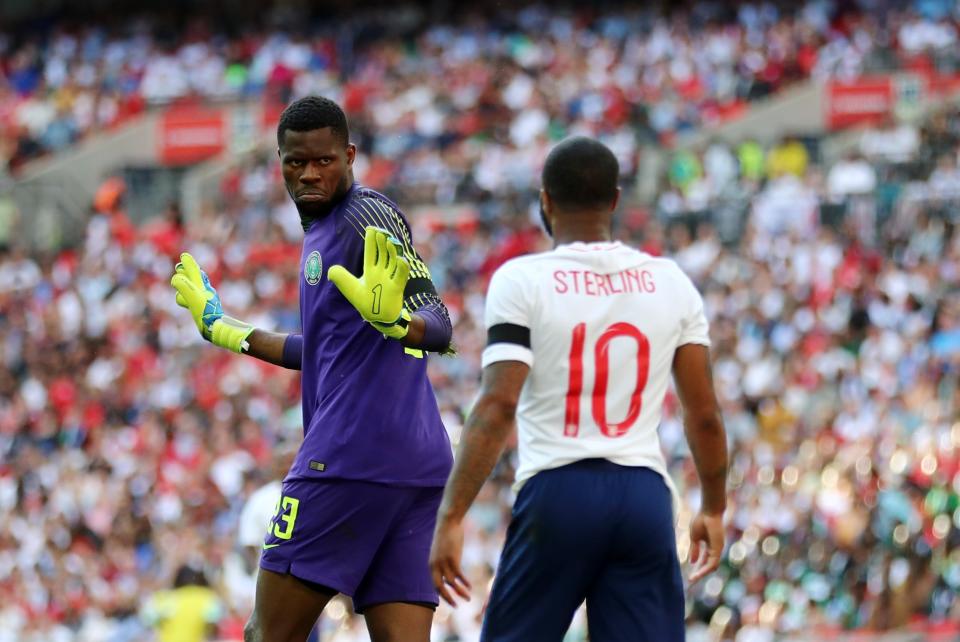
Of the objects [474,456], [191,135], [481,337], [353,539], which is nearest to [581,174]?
[474,456]

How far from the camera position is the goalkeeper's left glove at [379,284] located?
532 cm

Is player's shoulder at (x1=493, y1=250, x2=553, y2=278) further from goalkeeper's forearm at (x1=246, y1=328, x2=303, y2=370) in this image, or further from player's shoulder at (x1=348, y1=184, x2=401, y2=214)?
goalkeeper's forearm at (x1=246, y1=328, x2=303, y2=370)

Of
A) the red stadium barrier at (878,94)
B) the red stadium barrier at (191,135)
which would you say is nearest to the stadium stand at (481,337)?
the red stadium barrier at (878,94)

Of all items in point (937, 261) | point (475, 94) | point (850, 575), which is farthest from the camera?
point (475, 94)

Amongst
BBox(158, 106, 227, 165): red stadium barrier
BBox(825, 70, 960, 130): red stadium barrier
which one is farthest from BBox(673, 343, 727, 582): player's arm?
BBox(158, 106, 227, 165): red stadium barrier

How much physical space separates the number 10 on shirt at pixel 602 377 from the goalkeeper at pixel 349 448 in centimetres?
57

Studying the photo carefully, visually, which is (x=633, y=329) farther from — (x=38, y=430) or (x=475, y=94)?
(x=475, y=94)

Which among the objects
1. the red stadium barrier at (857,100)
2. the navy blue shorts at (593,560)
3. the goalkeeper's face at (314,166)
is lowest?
the navy blue shorts at (593,560)

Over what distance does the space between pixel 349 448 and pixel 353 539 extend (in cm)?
28

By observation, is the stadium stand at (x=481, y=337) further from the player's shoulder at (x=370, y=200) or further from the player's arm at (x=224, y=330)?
the player's shoulder at (x=370, y=200)

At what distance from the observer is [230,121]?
92.7ft

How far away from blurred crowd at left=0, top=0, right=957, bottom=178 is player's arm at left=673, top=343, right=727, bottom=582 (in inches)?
663

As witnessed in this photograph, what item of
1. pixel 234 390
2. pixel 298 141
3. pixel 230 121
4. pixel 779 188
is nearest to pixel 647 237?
pixel 779 188

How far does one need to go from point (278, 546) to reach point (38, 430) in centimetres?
1485
